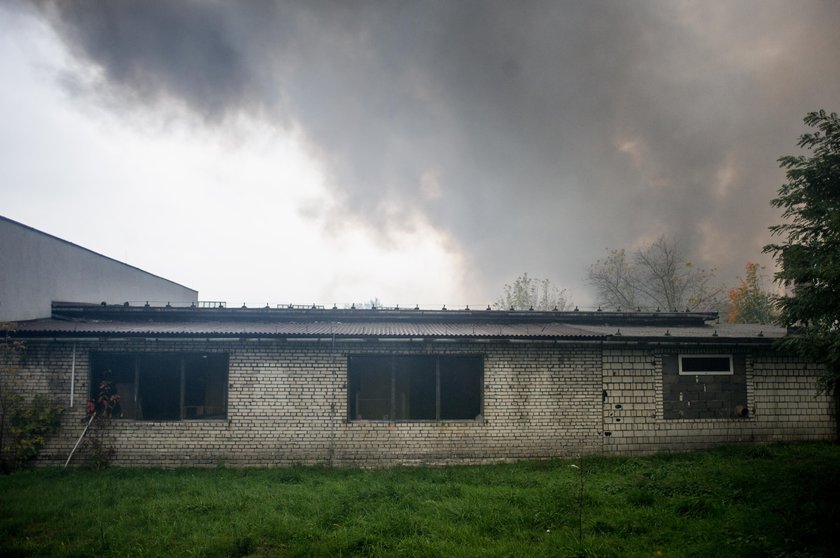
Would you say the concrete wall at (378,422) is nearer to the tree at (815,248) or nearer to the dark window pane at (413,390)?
the dark window pane at (413,390)

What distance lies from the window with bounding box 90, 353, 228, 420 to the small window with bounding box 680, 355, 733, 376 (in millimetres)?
10649

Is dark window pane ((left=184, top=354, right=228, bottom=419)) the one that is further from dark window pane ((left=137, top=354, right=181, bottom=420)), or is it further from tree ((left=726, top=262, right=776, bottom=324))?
tree ((left=726, top=262, right=776, bottom=324))

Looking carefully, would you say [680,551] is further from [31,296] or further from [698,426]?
[31,296]

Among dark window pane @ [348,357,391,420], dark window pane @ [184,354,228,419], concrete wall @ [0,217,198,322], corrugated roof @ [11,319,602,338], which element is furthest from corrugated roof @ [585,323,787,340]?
concrete wall @ [0,217,198,322]

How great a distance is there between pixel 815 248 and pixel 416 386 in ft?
25.5

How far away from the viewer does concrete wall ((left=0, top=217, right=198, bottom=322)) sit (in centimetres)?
1275

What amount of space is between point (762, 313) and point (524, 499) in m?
34.0

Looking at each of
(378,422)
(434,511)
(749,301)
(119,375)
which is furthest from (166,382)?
(749,301)

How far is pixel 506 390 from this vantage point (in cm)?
1128

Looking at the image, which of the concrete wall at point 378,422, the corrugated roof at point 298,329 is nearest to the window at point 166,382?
the concrete wall at point 378,422

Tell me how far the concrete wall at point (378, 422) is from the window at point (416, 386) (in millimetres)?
230

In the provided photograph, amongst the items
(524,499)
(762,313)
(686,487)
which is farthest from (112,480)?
(762,313)

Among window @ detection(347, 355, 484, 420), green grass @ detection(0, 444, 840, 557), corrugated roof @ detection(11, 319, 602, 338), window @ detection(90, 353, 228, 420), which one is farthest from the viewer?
window @ detection(347, 355, 484, 420)

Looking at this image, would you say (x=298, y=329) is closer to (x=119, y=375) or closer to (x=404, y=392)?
(x=404, y=392)
